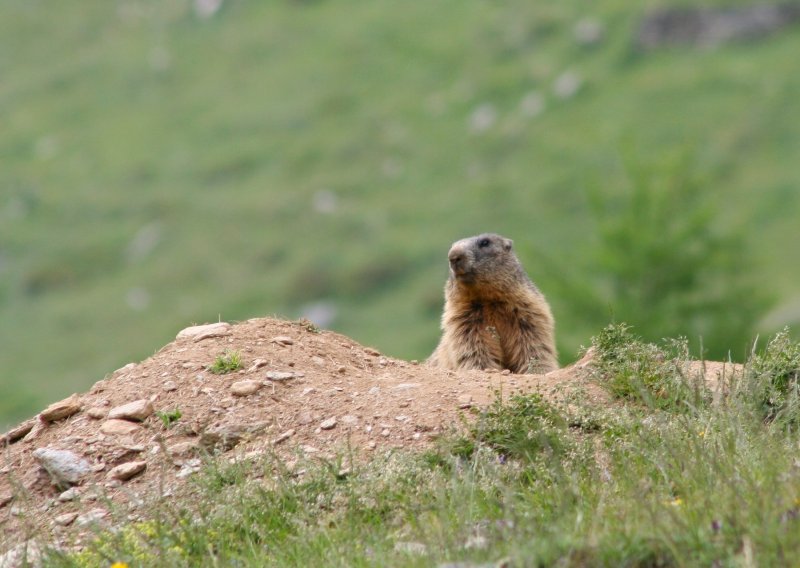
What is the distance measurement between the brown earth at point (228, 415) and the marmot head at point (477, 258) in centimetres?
217

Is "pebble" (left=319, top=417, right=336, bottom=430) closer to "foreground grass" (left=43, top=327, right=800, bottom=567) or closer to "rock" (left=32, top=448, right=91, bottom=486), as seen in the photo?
"foreground grass" (left=43, top=327, right=800, bottom=567)

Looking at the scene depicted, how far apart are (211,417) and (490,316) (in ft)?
12.5

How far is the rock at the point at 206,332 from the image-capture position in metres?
9.05

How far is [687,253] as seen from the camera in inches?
1173

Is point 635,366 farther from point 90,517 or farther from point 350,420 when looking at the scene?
point 90,517

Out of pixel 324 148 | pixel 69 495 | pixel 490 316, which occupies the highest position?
pixel 324 148

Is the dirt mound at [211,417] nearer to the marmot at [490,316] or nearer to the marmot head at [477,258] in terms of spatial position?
the marmot at [490,316]

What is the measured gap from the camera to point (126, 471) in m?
7.39

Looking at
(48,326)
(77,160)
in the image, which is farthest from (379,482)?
(77,160)

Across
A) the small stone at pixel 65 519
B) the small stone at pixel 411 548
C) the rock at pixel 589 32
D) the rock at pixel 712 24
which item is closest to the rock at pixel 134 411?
the small stone at pixel 65 519

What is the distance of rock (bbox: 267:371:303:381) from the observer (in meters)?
8.26

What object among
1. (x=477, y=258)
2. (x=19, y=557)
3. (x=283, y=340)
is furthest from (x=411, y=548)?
(x=477, y=258)

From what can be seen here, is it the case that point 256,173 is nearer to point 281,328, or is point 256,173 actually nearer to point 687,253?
point 687,253

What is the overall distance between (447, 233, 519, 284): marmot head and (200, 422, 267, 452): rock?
3.53m
